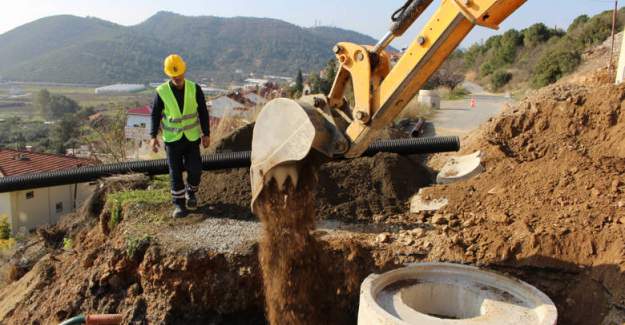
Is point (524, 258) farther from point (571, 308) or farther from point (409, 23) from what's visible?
point (409, 23)

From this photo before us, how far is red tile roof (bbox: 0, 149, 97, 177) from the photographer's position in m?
21.0

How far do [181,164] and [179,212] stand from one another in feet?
1.81

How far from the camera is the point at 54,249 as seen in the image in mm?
7102

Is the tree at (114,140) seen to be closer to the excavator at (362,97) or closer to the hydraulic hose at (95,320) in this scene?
the hydraulic hose at (95,320)

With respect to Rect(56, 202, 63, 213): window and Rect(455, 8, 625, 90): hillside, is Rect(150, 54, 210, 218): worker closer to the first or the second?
Rect(56, 202, 63, 213): window

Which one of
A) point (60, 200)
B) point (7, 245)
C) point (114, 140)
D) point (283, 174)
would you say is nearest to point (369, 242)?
point (283, 174)

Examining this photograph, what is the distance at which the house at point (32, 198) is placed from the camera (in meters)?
20.7

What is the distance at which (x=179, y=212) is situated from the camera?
5.75m

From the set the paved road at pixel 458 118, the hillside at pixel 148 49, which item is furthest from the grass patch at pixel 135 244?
the hillside at pixel 148 49

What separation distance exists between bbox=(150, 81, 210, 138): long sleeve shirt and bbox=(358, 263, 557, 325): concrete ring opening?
9.24 ft

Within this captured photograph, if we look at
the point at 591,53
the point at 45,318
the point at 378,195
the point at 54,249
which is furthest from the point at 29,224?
the point at 591,53

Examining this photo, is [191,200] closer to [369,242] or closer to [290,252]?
[290,252]

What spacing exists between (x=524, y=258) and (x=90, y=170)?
601 centimetres

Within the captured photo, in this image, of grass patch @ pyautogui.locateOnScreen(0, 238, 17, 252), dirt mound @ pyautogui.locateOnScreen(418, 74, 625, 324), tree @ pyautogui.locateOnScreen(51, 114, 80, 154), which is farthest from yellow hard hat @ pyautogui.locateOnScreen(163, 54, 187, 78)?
tree @ pyautogui.locateOnScreen(51, 114, 80, 154)
